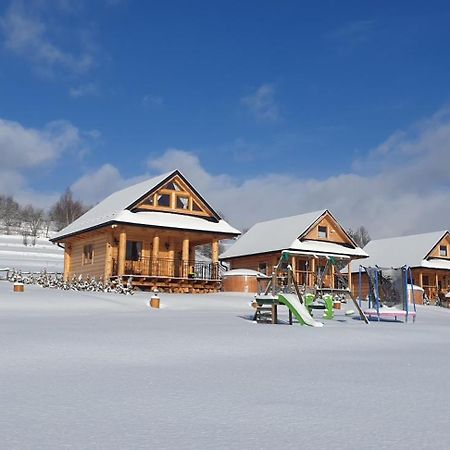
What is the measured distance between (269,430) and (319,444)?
0.45 meters

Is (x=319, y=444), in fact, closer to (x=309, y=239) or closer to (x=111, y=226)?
(x=111, y=226)

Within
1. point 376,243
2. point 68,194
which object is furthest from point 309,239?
point 68,194

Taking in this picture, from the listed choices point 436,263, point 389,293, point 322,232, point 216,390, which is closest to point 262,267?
point 322,232

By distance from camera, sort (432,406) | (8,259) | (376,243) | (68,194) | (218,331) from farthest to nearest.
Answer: (68,194), (8,259), (376,243), (218,331), (432,406)

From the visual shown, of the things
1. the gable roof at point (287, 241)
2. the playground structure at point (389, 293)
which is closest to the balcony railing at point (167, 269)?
the gable roof at point (287, 241)

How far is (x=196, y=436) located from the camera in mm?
3912

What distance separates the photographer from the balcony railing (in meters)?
28.8

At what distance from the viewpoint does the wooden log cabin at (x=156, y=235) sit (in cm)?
2770

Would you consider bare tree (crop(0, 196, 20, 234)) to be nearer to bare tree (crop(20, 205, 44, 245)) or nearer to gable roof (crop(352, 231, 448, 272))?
bare tree (crop(20, 205, 44, 245))

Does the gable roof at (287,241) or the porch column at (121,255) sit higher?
the gable roof at (287,241)

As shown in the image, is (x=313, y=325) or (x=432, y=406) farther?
(x=313, y=325)

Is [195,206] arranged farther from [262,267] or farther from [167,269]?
[262,267]

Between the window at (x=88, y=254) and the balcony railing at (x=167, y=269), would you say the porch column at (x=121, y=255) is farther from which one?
the window at (x=88, y=254)

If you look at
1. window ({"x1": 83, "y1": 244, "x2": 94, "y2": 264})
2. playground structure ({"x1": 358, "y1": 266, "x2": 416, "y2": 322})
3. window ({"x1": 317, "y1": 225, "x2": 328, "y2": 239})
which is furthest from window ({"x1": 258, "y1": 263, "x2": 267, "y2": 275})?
playground structure ({"x1": 358, "y1": 266, "x2": 416, "y2": 322})
